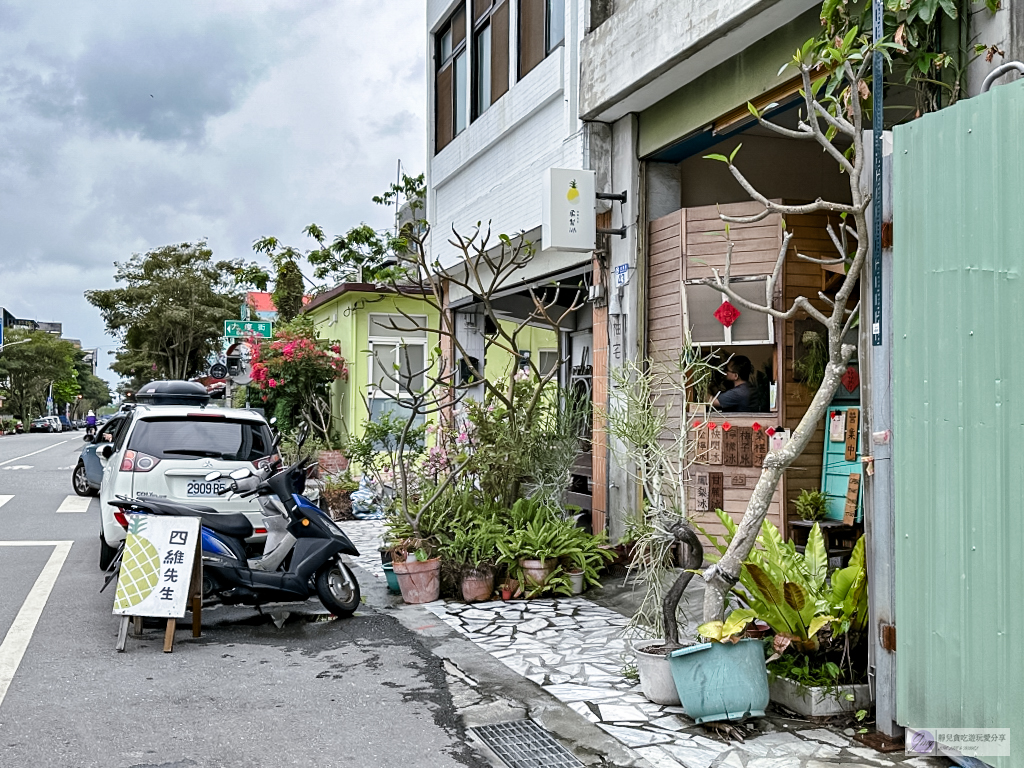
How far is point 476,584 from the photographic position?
26.3 ft

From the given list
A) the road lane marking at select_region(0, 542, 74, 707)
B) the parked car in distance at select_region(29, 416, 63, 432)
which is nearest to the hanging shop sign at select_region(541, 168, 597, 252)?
the road lane marking at select_region(0, 542, 74, 707)

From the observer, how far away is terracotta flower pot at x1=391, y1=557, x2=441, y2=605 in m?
8.01

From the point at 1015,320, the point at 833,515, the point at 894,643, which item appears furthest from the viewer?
the point at 833,515

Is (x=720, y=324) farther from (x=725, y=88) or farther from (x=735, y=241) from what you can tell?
(x=725, y=88)

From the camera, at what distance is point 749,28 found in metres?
7.20

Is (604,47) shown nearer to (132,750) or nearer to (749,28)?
(749,28)

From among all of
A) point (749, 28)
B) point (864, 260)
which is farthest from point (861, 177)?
point (749, 28)

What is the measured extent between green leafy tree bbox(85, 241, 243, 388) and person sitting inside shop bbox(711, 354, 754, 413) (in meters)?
41.8

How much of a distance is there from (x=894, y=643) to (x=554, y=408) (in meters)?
5.13

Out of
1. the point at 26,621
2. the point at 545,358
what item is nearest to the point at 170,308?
the point at 545,358

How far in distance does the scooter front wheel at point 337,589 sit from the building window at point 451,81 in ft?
26.6

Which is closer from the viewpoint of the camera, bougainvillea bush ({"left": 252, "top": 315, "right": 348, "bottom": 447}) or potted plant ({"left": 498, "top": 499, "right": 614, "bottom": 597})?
potted plant ({"left": 498, "top": 499, "right": 614, "bottom": 597})

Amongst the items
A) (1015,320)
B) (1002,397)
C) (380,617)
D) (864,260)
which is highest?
(864,260)

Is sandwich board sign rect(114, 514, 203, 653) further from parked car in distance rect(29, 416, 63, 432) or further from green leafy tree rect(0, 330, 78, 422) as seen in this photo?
parked car in distance rect(29, 416, 63, 432)
